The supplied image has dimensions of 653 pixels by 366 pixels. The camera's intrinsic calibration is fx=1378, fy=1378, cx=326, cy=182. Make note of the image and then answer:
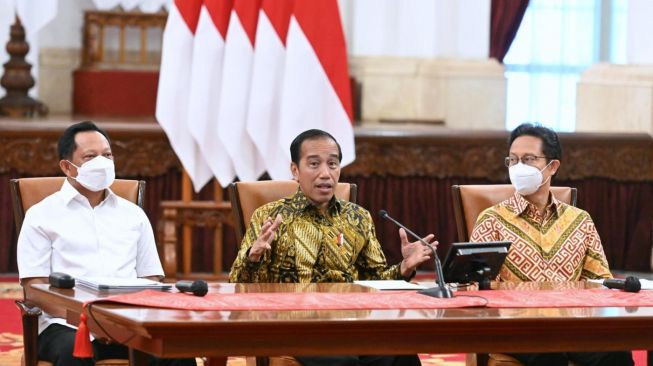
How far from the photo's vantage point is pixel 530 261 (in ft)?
16.3

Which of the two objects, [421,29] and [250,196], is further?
[421,29]

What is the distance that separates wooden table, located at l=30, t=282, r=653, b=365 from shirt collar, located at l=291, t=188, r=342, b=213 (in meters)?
1.16

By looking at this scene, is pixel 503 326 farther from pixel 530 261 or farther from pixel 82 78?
pixel 82 78

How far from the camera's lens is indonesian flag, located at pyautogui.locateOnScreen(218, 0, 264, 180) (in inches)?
303

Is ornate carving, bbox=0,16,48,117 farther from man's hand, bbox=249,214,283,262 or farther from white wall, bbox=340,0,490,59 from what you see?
man's hand, bbox=249,214,283,262

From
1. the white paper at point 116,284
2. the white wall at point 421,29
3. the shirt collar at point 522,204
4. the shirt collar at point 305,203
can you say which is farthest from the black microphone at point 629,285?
the white wall at point 421,29

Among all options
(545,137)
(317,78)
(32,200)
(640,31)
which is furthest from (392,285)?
(640,31)

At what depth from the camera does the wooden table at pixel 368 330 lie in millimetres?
3473

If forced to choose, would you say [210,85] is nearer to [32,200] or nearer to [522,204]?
[32,200]

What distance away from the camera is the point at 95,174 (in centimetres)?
473

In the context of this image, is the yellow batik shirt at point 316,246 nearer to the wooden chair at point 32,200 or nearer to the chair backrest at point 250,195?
the chair backrest at point 250,195

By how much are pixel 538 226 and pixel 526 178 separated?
0.18 meters

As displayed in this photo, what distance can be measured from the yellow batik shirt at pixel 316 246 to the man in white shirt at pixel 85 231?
371 mm

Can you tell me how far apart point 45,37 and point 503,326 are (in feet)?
26.4
